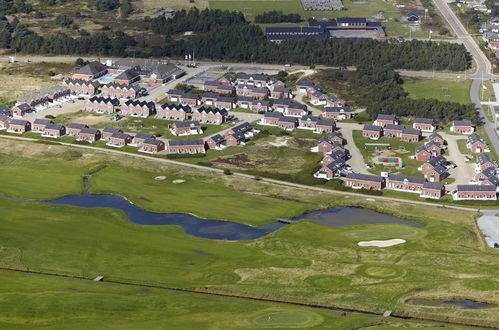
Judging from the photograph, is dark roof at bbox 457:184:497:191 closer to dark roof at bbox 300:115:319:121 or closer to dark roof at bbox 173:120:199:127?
dark roof at bbox 300:115:319:121

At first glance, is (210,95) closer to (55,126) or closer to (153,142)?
(153,142)

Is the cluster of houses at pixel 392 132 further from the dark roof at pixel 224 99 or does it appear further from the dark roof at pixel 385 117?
the dark roof at pixel 224 99

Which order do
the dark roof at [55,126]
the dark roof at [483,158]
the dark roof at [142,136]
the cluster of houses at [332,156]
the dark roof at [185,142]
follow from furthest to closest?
the dark roof at [55,126] < the dark roof at [142,136] < the dark roof at [185,142] < the dark roof at [483,158] < the cluster of houses at [332,156]

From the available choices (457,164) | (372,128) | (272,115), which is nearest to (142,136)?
(272,115)

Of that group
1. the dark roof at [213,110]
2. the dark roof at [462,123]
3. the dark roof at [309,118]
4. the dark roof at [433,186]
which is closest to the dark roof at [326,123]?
the dark roof at [309,118]

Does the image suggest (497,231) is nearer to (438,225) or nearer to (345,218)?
(438,225)

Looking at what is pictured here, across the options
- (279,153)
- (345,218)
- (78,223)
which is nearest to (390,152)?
(279,153)

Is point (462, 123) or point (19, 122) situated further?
point (462, 123)

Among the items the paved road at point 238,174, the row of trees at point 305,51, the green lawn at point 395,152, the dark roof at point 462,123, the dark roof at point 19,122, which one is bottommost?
the paved road at point 238,174
